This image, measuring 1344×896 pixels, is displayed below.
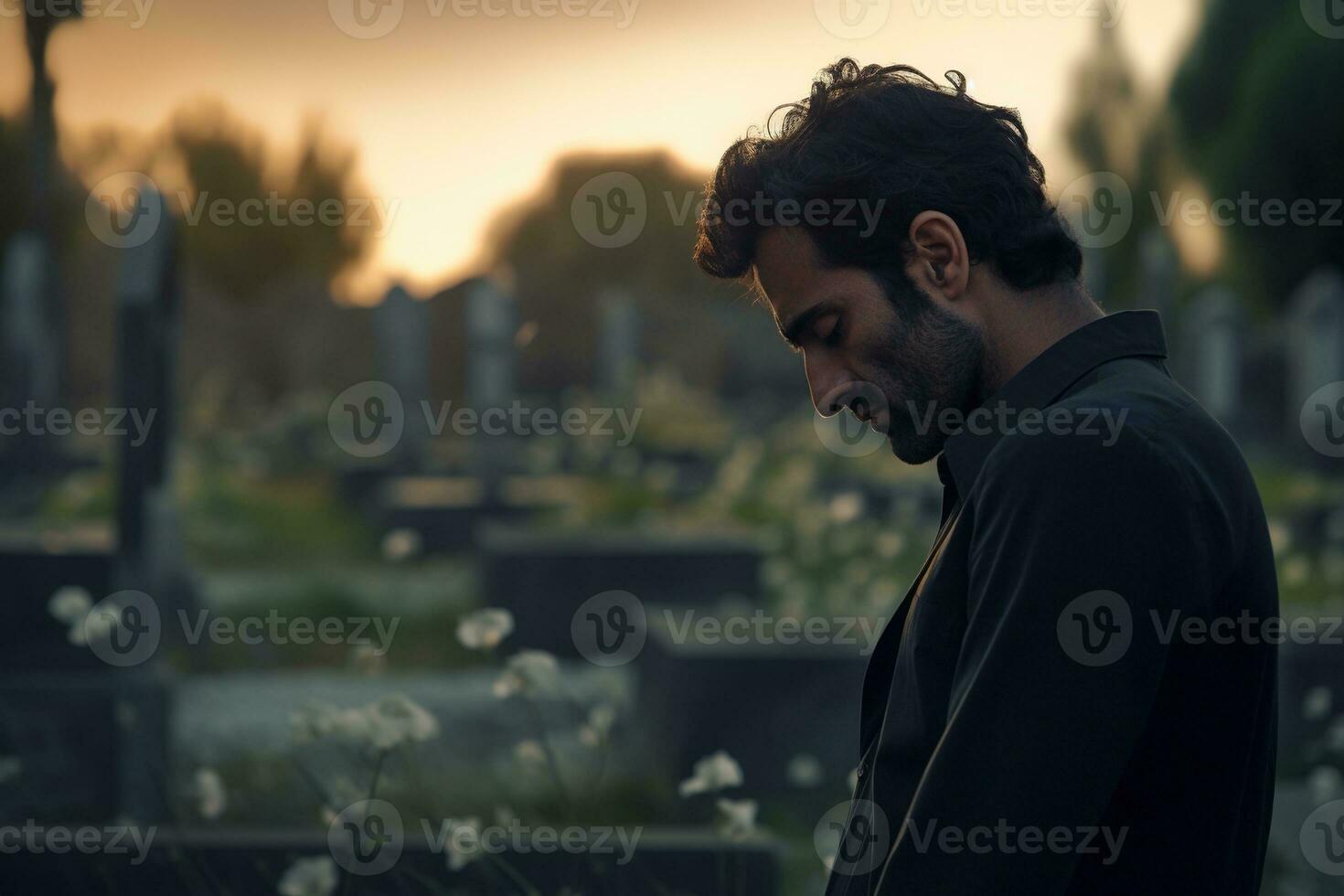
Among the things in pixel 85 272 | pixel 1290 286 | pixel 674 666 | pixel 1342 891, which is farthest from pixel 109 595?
pixel 1290 286

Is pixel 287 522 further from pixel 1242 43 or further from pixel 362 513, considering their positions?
pixel 1242 43

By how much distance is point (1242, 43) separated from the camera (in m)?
25.2

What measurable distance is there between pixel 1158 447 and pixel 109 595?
17.7 feet

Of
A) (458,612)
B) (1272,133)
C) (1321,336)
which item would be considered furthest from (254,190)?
(458,612)

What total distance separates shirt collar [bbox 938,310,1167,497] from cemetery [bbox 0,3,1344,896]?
5.29 ft

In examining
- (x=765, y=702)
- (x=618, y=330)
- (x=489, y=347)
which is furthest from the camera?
(x=618, y=330)

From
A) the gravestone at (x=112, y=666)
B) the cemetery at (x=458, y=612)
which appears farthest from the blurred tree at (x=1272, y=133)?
the gravestone at (x=112, y=666)

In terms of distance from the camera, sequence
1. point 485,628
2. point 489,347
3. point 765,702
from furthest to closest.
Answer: point 489,347
point 765,702
point 485,628

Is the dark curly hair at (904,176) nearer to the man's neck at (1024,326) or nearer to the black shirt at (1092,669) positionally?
the man's neck at (1024,326)

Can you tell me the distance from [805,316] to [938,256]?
8.1 inches

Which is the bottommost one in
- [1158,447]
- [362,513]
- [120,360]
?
[362,513]

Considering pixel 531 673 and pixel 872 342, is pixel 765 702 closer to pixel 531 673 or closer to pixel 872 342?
pixel 531 673

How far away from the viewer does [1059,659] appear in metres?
1.38

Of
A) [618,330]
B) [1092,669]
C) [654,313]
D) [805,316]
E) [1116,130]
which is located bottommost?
[654,313]
